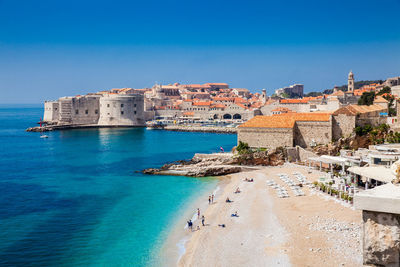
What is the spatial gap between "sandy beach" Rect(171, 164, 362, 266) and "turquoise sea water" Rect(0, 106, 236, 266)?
5.05 feet

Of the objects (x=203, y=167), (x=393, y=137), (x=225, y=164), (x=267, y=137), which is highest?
(x=393, y=137)

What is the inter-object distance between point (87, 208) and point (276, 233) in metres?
8.56

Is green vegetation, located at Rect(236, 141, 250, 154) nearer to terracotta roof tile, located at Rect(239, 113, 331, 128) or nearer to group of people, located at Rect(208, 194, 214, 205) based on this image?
terracotta roof tile, located at Rect(239, 113, 331, 128)

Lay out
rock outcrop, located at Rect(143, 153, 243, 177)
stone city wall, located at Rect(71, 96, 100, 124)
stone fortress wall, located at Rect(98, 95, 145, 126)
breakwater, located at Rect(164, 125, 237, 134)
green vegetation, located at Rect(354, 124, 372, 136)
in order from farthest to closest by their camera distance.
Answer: stone city wall, located at Rect(71, 96, 100, 124)
stone fortress wall, located at Rect(98, 95, 145, 126)
breakwater, located at Rect(164, 125, 237, 134)
rock outcrop, located at Rect(143, 153, 243, 177)
green vegetation, located at Rect(354, 124, 372, 136)

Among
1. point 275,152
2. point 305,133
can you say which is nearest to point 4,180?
point 275,152

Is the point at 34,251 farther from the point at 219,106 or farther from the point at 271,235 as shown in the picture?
the point at 219,106

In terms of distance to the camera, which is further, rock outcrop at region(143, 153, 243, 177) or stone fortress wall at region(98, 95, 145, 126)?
stone fortress wall at region(98, 95, 145, 126)

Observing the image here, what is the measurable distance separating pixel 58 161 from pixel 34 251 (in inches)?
759

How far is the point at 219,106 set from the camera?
7344 cm

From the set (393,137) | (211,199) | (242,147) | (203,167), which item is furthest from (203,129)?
(211,199)

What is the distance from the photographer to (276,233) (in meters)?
11.3

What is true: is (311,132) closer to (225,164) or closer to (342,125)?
(342,125)

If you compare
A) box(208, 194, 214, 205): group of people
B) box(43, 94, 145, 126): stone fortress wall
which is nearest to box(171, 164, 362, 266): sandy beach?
box(208, 194, 214, 205): group of people

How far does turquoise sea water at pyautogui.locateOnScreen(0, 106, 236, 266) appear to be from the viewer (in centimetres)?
1098
